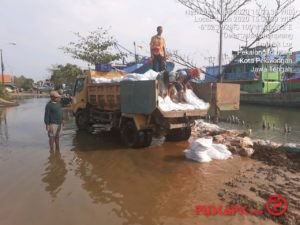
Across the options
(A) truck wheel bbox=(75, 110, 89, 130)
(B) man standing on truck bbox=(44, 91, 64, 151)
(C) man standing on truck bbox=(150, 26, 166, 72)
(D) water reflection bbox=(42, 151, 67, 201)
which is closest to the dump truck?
(A) truck wheel bbox=(75, 110, 89, 130)

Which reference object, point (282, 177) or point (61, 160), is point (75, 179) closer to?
A: point (61, 160)

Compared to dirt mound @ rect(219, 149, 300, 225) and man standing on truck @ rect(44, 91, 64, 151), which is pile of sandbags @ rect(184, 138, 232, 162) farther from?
man standing on truck @ rect(44, 91, 64, 151)

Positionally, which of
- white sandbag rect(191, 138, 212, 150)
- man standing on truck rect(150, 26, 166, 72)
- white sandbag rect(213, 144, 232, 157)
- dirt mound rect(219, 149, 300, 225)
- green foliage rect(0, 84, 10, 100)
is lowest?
dirt mound rect(219, 149, 300, 225)

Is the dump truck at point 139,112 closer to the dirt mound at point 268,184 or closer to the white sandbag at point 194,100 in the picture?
the white sandbag at point 194,100

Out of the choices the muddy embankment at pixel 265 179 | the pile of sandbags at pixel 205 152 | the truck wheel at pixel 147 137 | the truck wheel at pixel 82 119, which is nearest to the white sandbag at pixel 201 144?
the pile of sandbags at pixel 205 152

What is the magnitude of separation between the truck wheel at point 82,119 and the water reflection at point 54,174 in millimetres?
4084

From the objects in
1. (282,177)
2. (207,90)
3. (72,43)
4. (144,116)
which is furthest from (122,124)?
(72,43)

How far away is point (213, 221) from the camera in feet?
15.7

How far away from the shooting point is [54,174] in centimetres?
732

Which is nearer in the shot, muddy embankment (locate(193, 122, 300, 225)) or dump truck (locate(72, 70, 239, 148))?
muddy embankment (locate(193, 122, 300, 225))

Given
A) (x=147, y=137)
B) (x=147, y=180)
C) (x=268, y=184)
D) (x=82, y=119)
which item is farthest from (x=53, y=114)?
(x=268, y=184)

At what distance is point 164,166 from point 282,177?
2500 mm

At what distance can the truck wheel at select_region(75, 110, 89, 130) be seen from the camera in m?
13.3

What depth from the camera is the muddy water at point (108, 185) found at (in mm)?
4977
